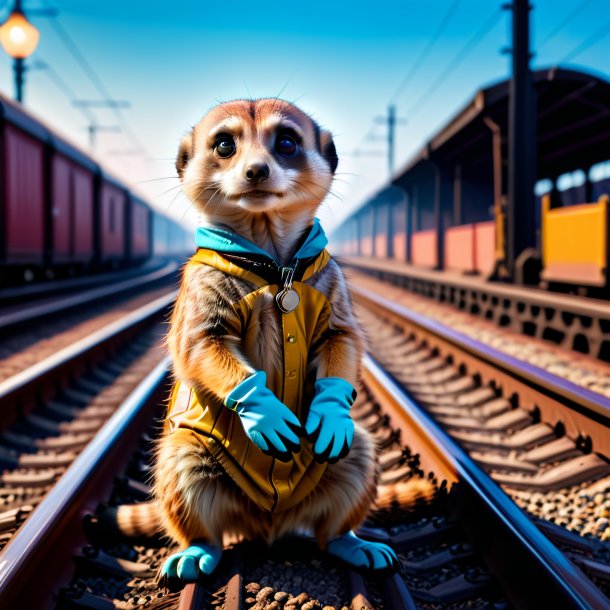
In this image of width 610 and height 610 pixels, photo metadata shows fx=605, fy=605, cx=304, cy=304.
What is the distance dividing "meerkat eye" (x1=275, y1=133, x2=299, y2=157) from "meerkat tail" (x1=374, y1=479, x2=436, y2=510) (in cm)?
139

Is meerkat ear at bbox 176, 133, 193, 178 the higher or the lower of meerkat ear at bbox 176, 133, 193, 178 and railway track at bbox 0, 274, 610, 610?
the higher

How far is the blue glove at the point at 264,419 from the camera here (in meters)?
1.56

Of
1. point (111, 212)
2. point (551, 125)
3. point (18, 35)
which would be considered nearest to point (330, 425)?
point (18, 35)

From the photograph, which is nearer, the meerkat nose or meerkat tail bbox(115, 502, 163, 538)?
the meerkat nose

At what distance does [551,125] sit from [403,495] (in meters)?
11.9

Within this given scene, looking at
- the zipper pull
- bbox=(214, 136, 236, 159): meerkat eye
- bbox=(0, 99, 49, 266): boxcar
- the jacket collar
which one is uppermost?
bbox=(0, 99, 49, 266): boxcar

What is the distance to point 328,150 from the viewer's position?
6.22 ft

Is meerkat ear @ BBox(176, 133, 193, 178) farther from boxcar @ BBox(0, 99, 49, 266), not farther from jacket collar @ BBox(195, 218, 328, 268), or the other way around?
boxcar @ BBox(0, 99, 49, 266)

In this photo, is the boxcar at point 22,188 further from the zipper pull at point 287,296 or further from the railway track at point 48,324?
the zipper pull at point 287,296

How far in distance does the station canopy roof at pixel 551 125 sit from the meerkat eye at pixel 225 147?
917cm

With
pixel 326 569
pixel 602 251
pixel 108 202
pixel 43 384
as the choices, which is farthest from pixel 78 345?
pixel 108 202

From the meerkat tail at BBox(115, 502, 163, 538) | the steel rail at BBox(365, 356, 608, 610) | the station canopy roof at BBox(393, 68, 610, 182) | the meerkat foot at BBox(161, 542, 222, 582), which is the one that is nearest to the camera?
the steel rail at BBox(365, 356, 608, 610)

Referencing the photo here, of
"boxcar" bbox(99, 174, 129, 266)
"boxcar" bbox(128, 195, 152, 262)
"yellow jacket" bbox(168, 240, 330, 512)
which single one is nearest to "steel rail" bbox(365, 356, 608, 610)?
"yellow jacket" bbox(168, 240, 330, 512)

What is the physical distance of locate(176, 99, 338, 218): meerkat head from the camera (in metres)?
1.65
